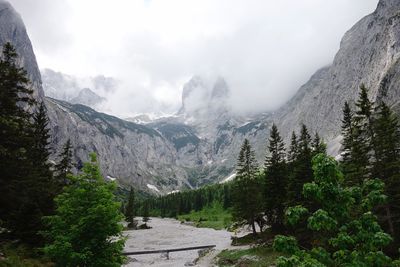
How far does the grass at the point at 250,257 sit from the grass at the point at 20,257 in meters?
23.2

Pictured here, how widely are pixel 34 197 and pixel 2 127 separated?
12.9m

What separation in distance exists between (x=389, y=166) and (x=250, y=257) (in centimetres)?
2185

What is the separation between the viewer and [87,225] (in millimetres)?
20125

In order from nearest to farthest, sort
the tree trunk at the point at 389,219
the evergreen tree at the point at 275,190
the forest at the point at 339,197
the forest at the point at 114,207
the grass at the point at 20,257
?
1. the forest at the point at 339,197
2. the forest at the point at 114,207
3. the grass at the point at 20,257
4. the tree trunk at the point at 389,219
5. the evergreen tree at the point at 275,190

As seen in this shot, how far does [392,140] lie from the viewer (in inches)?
1348

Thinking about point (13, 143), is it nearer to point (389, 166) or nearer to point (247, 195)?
point (389, 166)

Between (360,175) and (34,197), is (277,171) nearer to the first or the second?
(360,175)

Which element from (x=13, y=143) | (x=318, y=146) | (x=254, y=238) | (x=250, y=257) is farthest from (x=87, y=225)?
(x=254, y=238)

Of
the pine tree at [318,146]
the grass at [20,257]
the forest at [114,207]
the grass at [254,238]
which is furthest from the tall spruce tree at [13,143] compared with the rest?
the grass at [254,238]

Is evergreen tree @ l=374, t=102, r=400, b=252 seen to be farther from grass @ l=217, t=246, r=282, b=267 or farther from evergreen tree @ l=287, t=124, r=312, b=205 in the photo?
grass @ l=217, t=246, r=282, b=267

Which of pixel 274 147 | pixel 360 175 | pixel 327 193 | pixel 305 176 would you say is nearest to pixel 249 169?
pixel 274 147

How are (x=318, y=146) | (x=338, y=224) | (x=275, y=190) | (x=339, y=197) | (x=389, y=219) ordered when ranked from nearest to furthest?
(x=339, y=197) < (x=338, y=224) < (x=389, y=219) < (x=318, y=146) < (x=275, y=190)

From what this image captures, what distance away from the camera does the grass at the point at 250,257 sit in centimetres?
4053

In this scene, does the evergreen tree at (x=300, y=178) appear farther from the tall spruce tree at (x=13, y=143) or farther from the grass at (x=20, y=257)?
the tall spruce tree at (x=13, y=143)
